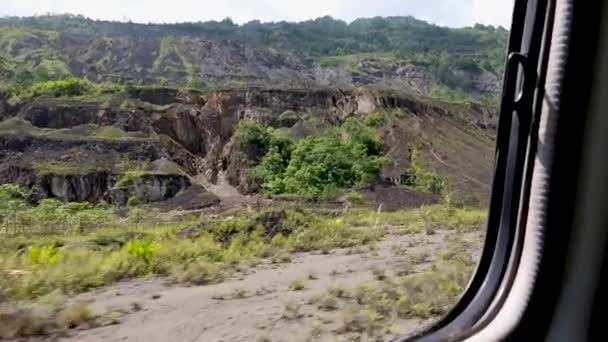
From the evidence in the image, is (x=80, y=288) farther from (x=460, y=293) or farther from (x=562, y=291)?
(x=562, y=291)

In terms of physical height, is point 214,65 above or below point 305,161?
above

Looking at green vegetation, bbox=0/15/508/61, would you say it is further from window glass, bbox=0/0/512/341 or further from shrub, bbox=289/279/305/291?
shrub, bbox=289/279/305/291

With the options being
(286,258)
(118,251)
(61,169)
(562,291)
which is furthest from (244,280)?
(562,291)

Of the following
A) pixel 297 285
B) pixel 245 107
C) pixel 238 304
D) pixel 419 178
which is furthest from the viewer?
pixel 419 178

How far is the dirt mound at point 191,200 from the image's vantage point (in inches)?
63.2

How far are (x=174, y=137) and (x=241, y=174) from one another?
175mm

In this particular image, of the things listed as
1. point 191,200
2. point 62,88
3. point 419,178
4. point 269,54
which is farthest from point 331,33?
point 62,88

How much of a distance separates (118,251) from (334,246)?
1.67 feet

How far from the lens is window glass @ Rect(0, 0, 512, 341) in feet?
4.53

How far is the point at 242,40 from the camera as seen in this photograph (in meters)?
1.93

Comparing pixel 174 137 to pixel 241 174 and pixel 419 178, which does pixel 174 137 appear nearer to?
pixel 241 174

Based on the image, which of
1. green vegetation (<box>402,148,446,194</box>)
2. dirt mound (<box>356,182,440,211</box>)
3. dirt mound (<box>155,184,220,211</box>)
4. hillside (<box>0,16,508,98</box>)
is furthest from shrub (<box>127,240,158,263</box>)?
green vegetation (<box>402,148,446,194</box>)

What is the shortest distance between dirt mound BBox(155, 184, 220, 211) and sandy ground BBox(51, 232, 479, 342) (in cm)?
20

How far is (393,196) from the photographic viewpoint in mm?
1860
